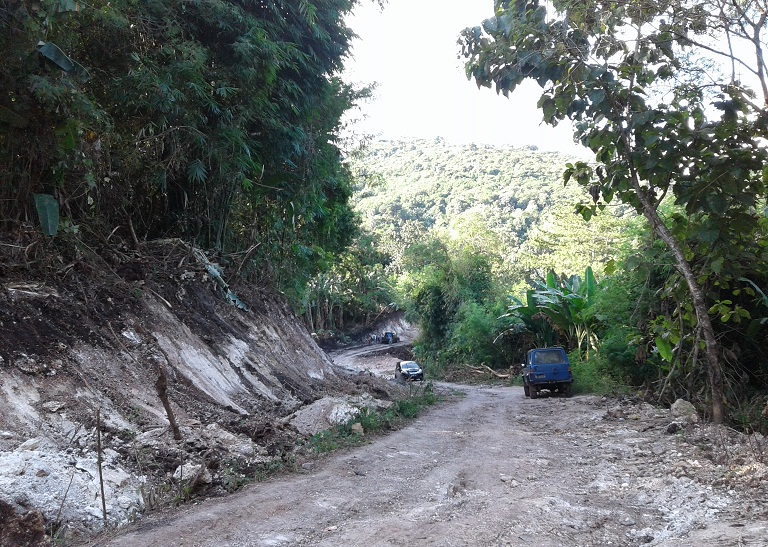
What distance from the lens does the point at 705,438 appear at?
9.50 metres

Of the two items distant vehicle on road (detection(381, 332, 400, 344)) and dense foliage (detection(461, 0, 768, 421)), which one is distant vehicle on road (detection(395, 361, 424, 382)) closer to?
dense foliage (detection(461, 0, 768, 421))

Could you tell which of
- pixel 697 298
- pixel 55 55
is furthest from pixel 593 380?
pixel 55 55

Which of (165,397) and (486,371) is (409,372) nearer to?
(486,371)

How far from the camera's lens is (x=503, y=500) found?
6.89m

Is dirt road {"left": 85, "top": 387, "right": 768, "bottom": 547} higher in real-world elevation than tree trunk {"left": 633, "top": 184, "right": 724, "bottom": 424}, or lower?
lower


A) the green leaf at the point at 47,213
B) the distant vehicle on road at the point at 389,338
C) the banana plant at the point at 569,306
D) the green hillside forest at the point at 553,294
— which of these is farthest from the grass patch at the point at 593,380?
the distant vehicle on road at the point at 389,338

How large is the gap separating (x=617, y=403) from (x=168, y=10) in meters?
14.3

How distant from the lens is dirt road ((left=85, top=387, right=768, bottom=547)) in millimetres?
5660

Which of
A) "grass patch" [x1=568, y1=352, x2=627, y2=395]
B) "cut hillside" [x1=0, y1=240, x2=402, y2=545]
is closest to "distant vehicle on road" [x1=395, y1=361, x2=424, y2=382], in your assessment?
"grass patch" [x1=568, y1=352, x2=627, y2=395]

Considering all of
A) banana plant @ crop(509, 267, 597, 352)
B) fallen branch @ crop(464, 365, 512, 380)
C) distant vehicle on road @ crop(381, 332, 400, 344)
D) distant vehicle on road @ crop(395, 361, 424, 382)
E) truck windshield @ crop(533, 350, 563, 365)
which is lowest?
fallen branch @ crop(464, 365, 512, 380)

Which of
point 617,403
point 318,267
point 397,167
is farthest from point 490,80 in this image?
point 397,167

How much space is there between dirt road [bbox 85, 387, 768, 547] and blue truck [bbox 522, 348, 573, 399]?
9.82m

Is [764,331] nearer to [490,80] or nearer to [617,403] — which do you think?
[617,403]

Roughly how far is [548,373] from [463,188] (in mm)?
98641
